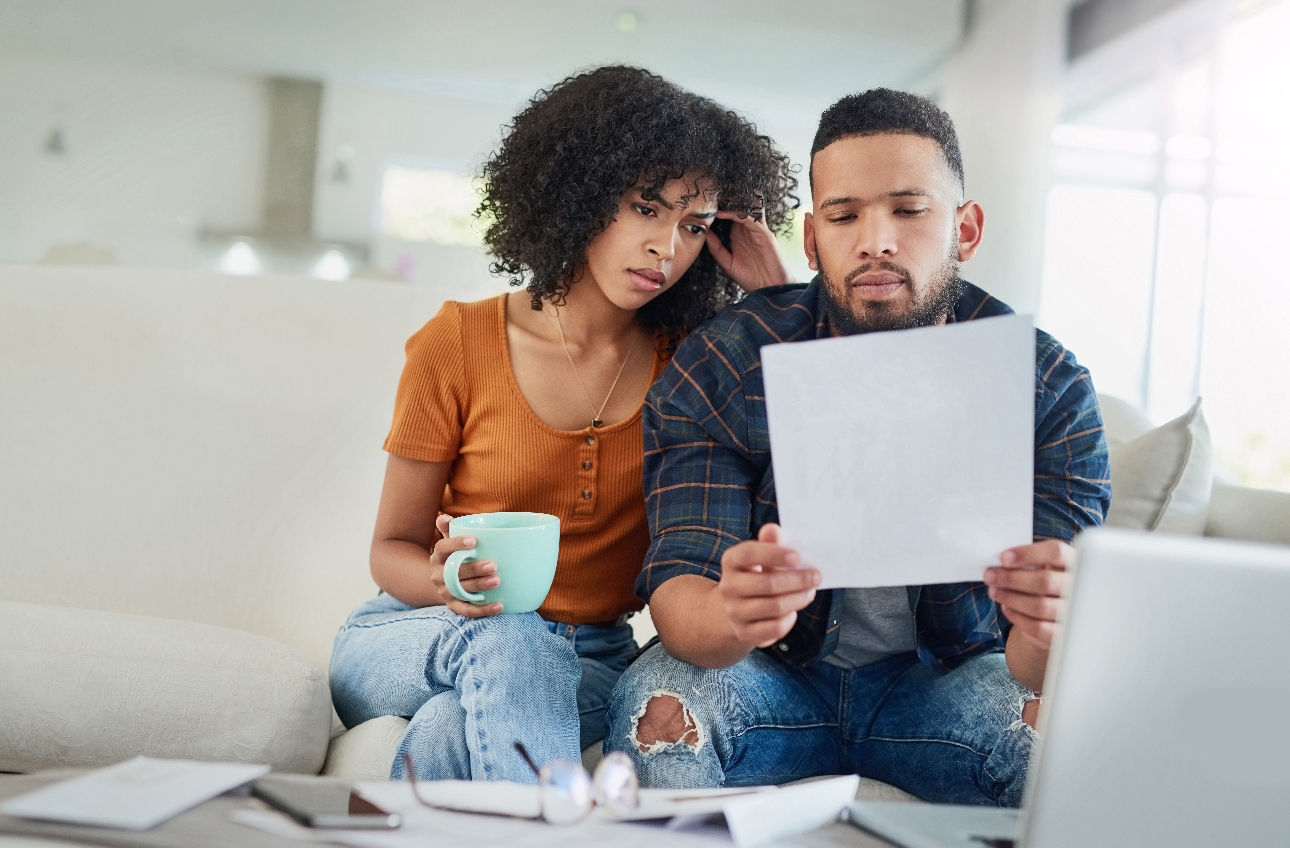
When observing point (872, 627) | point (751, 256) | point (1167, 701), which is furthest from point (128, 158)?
point (1167, 701)

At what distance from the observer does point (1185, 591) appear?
54cm

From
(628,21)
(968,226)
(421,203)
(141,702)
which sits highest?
(628,21)

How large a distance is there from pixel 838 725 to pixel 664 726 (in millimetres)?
229

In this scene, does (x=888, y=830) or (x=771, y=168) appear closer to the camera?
(x=888, y=830)

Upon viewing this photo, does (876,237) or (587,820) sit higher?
(876,237)

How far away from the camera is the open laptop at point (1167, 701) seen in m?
0.54

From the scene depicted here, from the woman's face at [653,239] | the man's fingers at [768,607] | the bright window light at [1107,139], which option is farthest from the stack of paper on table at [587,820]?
the bright window light at [1107,139]

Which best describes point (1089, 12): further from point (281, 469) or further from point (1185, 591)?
point (1185, 591)

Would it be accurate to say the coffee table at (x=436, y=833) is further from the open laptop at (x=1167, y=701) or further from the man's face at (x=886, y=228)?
the man's face at (x=886, y=228)

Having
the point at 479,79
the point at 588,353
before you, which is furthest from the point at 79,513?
the point at 479,79

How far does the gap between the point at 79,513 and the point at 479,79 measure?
2.07m

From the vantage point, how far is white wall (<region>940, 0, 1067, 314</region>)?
3.46 meters

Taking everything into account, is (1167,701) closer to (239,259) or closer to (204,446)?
(204,446)

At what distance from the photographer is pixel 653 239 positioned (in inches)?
49.1
